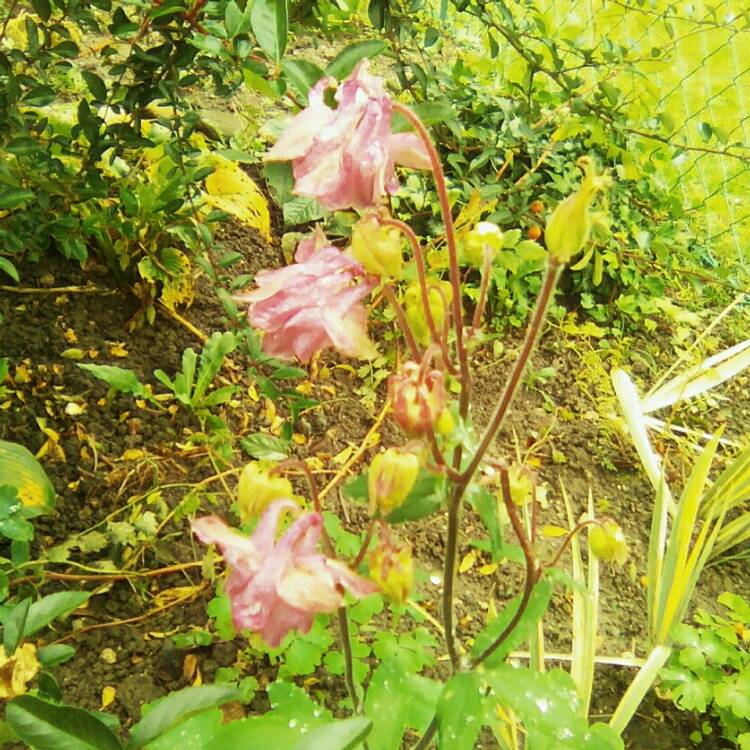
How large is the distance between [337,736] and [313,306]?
36 centimetres

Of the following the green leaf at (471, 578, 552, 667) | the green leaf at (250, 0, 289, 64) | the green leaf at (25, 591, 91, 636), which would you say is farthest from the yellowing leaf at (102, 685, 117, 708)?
the green leaf at (250, 0, 289, 64)

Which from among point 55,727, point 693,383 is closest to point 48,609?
point 55,727

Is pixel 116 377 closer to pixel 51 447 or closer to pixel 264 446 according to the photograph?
pixel 51 447

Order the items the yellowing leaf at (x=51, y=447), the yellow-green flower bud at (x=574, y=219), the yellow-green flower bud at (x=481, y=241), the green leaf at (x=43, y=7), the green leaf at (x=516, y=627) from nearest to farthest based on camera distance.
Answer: the yellow-green flower bud at (x=574, y=219)
the yellow-green flower bud at (x=481, y=241)
the green leaf at (x=516, y=627)
the green leaf at (x=43, y=7)
the yellowing leaf at (x=51, y=447)

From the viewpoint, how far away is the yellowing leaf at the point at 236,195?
170 cm

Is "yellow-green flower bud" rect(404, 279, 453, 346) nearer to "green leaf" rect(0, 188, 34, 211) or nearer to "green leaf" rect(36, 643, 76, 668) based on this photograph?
"green leaf" rect(36, 643, 76, 668)

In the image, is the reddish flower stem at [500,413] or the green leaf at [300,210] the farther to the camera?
the green leaf at [300,210]

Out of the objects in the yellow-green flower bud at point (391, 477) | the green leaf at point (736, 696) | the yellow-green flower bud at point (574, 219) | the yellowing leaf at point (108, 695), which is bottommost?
the green leaf at point (736, 696)

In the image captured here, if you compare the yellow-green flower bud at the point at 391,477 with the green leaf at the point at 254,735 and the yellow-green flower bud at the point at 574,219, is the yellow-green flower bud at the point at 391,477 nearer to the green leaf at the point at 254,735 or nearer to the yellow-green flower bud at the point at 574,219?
the yellow-green flower bud at the point at 574,219

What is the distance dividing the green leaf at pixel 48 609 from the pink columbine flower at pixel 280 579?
38 cm

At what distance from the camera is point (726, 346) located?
222cm

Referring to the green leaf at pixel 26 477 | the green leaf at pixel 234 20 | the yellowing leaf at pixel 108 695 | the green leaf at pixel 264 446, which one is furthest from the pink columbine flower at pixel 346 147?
the yellowing leaf at pixel 108 695

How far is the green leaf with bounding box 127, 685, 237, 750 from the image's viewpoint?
0.78 meters

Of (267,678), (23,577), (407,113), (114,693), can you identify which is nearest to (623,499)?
(267,678)
